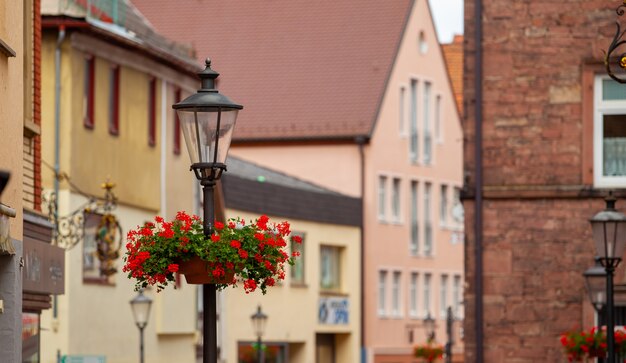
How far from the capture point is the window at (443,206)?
2499 inches

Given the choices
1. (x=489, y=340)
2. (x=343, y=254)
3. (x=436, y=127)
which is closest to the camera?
(x=489, y=340)

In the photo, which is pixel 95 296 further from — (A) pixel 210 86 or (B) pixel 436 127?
(B) pixel 436 127

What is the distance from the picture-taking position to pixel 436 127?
63.9 m

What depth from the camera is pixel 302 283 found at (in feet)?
172

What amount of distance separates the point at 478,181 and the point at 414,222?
3496 cm

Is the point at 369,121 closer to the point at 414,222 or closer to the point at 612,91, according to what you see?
the point at 414,222

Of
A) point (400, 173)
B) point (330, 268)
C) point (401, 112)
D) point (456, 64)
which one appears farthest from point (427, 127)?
point (456, 64)

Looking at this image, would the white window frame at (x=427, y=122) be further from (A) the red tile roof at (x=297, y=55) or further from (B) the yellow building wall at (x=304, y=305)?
(B) the yellow building wall at (x=304, y=305)

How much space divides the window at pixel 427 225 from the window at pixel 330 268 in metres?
7.03

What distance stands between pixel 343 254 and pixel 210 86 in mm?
42141

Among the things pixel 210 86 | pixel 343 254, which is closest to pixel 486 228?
pixel 210 86

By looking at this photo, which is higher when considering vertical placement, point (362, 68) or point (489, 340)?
point (362, 68)

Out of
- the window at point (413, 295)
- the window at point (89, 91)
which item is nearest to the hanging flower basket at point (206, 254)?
the window at point (89, 91)

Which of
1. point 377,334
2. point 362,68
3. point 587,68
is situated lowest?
point 377,334
